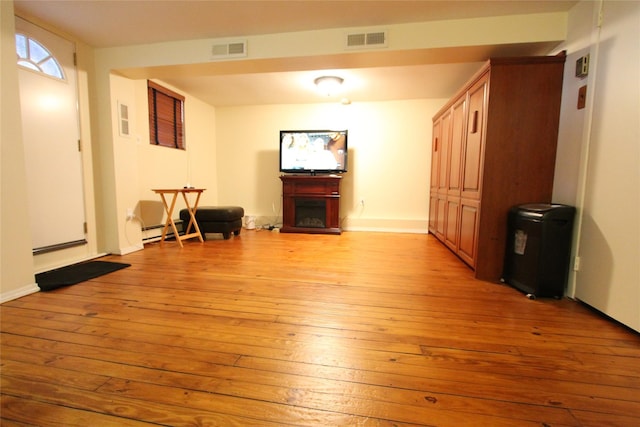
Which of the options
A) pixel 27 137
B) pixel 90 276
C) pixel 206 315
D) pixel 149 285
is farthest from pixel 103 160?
pixel 206 315

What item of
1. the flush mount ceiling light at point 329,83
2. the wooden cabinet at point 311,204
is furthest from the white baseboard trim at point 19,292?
the flush mount ceiling light at point 329,83

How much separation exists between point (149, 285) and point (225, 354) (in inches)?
51.1

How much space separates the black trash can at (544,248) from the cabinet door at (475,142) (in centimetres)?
46

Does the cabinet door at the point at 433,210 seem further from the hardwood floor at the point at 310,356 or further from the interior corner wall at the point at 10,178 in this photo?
the interior corner wall at the point at 10,178

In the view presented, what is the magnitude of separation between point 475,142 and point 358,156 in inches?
99.2

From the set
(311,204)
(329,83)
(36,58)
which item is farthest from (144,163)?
(329,83)

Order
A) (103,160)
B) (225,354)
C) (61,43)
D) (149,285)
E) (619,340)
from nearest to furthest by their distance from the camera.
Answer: (225,354), (619,340), (149,285), (61,43), (103,160)

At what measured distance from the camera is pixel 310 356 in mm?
1308

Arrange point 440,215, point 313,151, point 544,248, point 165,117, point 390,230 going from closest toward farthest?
point 544,248 < point 440,215 < point 165,117 < point 313,151 < point 390,230

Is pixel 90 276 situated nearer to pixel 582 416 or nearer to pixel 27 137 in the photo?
pixel 27 137

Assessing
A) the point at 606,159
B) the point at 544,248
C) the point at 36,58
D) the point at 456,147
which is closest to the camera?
the point at 606,159

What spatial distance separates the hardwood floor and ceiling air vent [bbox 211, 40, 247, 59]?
7.01ft

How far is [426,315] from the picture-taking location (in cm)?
174

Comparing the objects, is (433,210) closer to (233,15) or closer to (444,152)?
(444,152)
